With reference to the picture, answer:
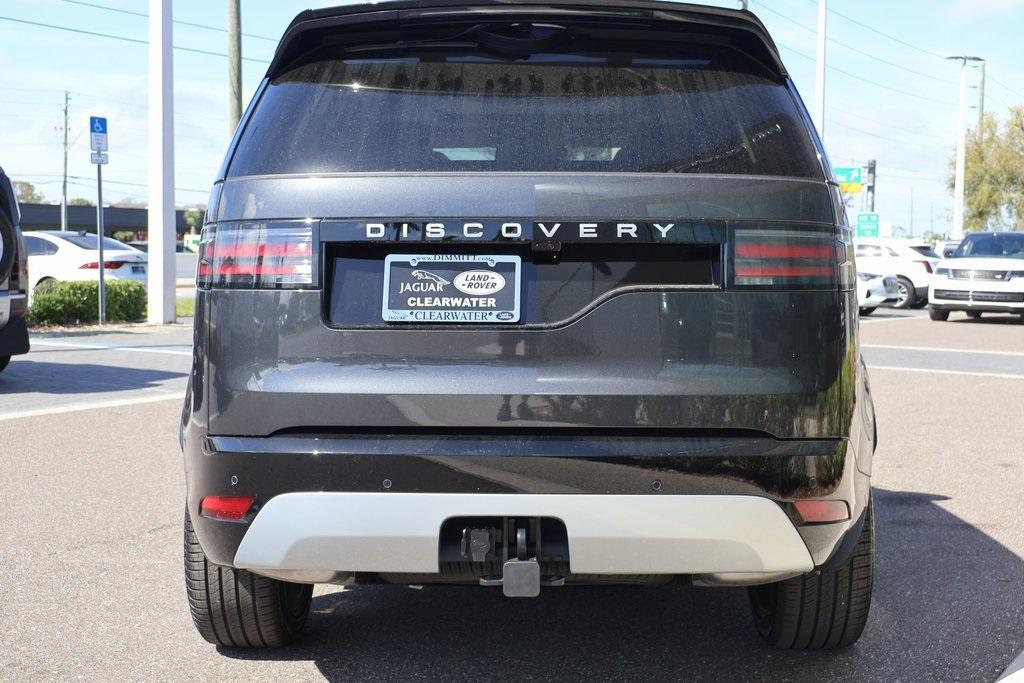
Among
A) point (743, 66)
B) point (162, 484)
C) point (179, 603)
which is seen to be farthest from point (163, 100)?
point (743, 66)

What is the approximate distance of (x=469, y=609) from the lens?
4.26m

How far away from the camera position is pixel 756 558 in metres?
2.96

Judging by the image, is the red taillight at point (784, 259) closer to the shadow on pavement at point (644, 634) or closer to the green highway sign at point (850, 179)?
the shadow on pavement at point (644, 634)

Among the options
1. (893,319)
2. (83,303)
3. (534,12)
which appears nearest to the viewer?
(534,12)

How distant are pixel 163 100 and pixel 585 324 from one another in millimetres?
16381

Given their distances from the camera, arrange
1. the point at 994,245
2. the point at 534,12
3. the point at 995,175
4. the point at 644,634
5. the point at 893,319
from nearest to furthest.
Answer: the point at 534,12 < the point at 644,634 < the point at 994,245 < the point at 893,319 < the point at 995,175

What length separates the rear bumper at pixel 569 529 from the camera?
9.48 feet

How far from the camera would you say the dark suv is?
2.91 meters

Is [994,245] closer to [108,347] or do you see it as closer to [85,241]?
[85,241]

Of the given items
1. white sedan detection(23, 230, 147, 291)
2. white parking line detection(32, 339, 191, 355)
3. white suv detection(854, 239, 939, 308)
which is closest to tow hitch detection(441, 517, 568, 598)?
white parking line detection(32, 339, 191, 355)

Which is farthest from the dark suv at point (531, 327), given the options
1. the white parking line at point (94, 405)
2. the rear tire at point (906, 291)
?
the rear tire at point (906, 291)

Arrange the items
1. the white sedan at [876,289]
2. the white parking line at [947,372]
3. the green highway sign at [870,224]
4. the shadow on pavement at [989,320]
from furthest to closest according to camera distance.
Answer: the green highway sign at [870,224], the white sedan at [876,289], the shadow on pavement at [989,320], the white parking line at [947,372]

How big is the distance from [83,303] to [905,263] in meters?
19.4

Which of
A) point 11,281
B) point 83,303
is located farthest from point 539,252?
point 83,303
